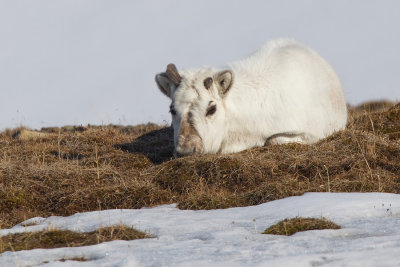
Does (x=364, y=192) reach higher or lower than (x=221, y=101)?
lower

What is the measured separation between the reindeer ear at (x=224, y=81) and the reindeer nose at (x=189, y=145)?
3.63 feet

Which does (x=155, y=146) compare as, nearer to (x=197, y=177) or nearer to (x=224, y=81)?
(x=224, y=81)

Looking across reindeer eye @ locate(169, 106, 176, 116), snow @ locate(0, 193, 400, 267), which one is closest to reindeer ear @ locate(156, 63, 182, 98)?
reindeer eye @ locate(169, 106, 176, 116)

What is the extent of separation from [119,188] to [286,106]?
4258 mm

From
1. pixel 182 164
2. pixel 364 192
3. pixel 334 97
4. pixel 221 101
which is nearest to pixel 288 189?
pixel 364 192

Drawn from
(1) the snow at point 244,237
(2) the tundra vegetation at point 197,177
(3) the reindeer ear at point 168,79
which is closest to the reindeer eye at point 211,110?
(3) the reindeer ear at point 168,79

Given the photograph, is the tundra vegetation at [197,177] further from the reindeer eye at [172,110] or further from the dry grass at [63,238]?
the dry grass at [63,238]

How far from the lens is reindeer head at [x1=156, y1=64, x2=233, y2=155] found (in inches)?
477

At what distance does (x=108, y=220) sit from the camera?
354 inches

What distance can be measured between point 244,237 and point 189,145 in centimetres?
438

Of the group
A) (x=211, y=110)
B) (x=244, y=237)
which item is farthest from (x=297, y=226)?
(x=211, y=110)

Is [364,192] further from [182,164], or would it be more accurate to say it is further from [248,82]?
[248,82]

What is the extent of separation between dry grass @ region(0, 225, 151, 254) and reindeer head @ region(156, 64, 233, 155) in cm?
409

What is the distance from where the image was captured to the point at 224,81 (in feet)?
41.5
